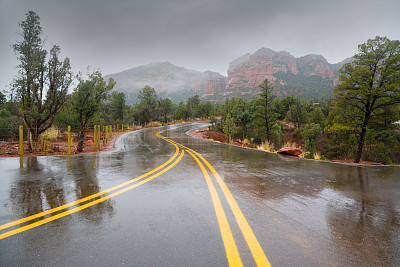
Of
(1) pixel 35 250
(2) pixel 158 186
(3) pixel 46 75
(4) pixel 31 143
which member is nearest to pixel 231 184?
(2) pixel 158 186

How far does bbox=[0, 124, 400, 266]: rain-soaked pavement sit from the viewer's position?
2271 mm

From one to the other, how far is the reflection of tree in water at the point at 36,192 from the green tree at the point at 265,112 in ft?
81.5

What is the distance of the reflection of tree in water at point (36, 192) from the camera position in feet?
11.6

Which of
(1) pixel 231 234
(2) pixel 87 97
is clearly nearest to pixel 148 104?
(2) pixel 87 97

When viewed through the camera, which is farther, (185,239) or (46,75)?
(46,75)

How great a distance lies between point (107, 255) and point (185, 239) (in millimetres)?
921

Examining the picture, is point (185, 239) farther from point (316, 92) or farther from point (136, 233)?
point (316, 92)

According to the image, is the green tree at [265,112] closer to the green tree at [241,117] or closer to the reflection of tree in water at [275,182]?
the green tree at [241,117]

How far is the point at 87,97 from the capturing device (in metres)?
12.9

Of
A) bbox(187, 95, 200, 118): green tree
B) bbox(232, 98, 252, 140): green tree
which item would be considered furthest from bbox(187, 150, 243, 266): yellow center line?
bbox(187, 95, 200, 118): green tree

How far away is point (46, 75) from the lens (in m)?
12.9

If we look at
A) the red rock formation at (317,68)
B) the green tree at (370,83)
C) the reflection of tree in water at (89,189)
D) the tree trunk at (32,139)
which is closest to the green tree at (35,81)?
the tree trunk at (32,139)

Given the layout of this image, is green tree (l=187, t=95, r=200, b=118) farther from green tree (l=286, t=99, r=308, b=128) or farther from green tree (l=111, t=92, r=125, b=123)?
green tree (l=286, t=99, r=308, b=128)

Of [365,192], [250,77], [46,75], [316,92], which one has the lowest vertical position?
[365,192]
